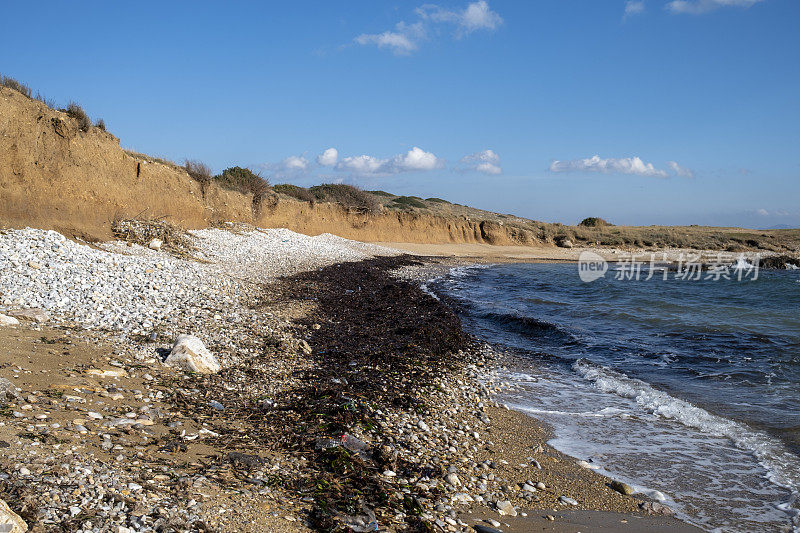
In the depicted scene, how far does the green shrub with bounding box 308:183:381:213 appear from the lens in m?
37.4

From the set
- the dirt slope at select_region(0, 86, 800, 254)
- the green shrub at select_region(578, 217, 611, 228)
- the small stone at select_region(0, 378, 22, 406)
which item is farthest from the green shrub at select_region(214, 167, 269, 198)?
the green shrub at select_region(578, 217, 611, 228)

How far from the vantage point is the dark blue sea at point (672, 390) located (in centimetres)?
477

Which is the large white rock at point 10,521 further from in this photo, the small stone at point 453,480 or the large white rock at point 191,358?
the large white rock at point 191,358

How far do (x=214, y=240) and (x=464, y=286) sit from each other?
33.7 ft

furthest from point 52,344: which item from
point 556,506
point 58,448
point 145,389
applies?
point 556,506

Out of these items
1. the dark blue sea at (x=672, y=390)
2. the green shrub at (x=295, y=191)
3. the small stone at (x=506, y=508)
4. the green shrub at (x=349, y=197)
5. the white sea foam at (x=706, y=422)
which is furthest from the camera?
the green shrub at (x=349, y=197)

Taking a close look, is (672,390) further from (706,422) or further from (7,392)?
(7,392)

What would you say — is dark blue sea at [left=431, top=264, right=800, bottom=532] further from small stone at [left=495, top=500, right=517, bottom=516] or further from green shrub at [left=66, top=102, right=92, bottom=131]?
green shrub at [left=66, top=102, right=92, bottom=131]

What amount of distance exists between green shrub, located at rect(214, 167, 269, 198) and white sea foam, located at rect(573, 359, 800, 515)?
77.2 ft

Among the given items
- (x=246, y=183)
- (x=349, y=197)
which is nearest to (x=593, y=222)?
(x=349, y=197)

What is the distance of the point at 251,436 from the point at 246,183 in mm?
26220

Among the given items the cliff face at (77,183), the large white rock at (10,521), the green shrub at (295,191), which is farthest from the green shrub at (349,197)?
the large white rock at (10,521)

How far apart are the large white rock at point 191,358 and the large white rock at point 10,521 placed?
3298 millimetres

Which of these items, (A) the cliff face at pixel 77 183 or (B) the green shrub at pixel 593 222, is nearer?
(A) the cliff face at pixel 77 183
